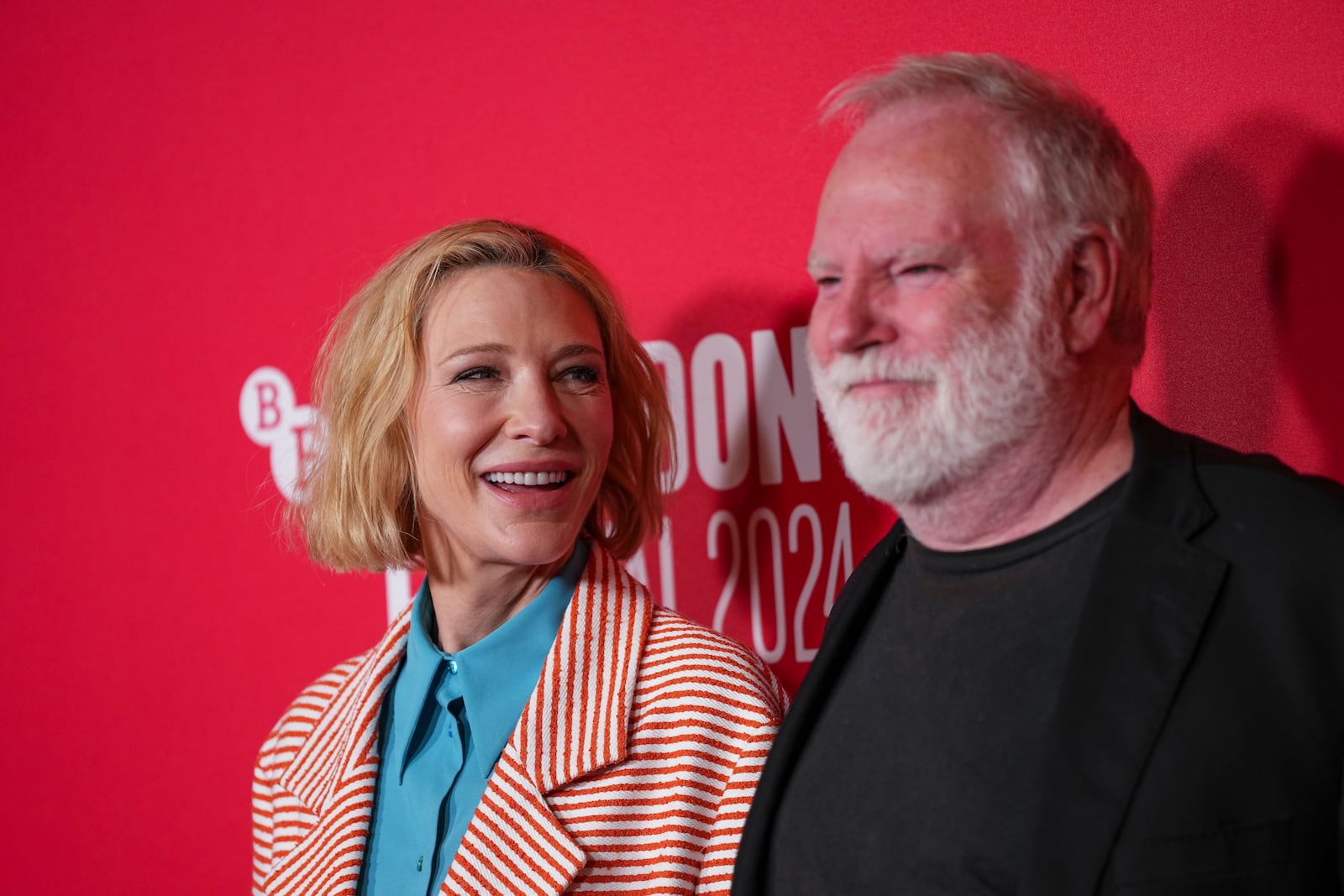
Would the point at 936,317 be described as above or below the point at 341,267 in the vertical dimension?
below

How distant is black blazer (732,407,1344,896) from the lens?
3.27 ft

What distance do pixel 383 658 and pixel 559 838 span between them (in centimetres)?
44

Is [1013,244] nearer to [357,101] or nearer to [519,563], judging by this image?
[519,563]

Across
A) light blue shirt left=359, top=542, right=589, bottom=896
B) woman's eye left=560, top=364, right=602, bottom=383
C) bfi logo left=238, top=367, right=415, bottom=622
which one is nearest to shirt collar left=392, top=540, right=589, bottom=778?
light blue shirt left=359, top=542, right=589, bottom=896

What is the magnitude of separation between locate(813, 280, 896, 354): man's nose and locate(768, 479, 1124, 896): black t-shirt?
0.74 feet

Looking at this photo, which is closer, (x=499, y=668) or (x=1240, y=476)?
(x=1240, y=476)

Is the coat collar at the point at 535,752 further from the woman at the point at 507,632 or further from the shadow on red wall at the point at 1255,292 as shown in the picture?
the shadow on red wall at the point at 1255,292

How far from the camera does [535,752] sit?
61.2 inches

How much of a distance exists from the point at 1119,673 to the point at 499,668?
845 mm

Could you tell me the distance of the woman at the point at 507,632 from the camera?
4.98ft

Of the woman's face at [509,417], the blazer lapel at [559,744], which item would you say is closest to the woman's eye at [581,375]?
the woman's face at [509,417]

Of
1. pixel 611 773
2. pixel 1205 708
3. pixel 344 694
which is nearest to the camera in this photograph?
pixel 1205 708

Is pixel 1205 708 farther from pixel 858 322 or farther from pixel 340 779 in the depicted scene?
pixel 340 779

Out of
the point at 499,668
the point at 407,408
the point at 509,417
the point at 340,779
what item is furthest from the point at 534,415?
the point at 340,779
